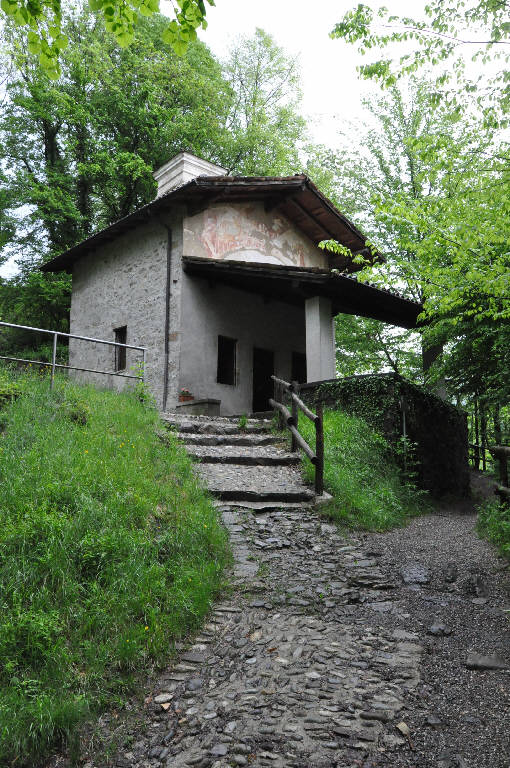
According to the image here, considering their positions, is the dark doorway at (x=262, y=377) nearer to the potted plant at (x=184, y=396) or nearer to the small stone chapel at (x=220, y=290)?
the small stone chapel at (x=220, y=290)

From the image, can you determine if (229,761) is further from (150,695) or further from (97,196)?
(97,196)

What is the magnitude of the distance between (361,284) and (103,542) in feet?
31.6

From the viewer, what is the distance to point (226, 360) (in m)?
13.5

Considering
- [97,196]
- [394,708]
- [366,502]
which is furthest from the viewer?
[97,196]

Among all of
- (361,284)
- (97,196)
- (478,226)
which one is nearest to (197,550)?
(478,226)

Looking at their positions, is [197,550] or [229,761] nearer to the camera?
[229,761]

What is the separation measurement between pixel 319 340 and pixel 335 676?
9412 mm

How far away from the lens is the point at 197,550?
4758 mm

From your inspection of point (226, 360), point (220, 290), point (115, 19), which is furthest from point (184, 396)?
point (115, 19)

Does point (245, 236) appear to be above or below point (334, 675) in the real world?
above

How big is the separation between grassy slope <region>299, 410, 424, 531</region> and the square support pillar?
69.3 inches

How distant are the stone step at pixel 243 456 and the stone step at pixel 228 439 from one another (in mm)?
150

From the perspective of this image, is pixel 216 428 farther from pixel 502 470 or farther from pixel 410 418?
pixel 502 470

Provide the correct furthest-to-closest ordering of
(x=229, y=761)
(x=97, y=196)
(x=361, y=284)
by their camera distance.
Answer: (x=97, y=196)
(x=361, y=284)
(x=229, y=761)
